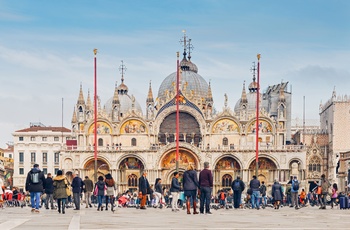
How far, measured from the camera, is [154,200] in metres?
34.6

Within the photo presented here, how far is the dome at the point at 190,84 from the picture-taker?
272ft

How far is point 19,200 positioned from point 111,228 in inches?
1012

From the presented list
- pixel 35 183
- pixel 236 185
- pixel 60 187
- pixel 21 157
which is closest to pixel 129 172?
pixel 21 157

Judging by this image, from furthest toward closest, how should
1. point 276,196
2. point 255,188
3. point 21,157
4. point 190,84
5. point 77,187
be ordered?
point 21,157, point 190,84, point 276,196, point 255,188, point 77,187

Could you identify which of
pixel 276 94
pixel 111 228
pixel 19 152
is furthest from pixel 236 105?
pixel 111 228

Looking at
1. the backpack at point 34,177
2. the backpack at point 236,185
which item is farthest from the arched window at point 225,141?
the backpack at point 34,177

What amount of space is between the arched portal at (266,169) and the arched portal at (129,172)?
11647mm

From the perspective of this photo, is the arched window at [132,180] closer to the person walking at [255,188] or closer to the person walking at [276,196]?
the person walking at [276,196]

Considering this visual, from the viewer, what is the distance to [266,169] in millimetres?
73000

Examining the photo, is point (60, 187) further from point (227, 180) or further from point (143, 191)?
point (227, 180)

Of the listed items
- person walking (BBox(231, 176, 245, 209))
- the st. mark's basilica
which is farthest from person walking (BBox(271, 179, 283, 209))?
the st. mark's basilica

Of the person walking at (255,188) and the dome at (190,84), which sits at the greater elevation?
the dome at (190,84)

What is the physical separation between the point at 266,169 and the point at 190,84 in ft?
53.1

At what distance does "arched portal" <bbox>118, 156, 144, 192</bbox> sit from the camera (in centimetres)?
7389
